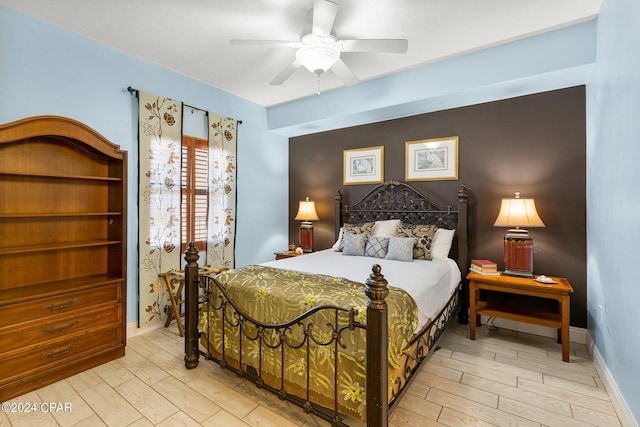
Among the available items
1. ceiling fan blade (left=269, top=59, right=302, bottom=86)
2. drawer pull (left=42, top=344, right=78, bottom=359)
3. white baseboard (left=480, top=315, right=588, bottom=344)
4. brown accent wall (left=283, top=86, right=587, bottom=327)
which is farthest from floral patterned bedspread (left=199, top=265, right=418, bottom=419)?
brown accent wall (left=283, top=86, right=587, bottom=327)

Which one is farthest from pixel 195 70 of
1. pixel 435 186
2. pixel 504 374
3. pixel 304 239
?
pixel 504 374

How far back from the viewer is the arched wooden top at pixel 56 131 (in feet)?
7.00

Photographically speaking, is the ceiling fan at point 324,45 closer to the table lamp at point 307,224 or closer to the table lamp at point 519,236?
the table lamp at point 519,236

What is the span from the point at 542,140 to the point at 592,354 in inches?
81.1

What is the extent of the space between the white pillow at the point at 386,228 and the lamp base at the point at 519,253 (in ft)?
3.80

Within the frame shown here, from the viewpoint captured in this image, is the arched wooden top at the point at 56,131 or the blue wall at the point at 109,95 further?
the blue wall at the point at 109,95

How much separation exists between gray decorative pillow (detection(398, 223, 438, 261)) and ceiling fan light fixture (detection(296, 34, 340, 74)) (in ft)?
6.53

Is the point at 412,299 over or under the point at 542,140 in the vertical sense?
under

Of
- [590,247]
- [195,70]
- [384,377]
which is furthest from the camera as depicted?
[195,70]

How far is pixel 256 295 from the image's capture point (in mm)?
2100

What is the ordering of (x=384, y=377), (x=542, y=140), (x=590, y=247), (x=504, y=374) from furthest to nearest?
(x=542, y=140) < (x=590, y=247) < (x=504, y=374) < (x=384, y=377)

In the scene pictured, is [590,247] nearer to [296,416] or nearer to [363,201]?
[363,201]

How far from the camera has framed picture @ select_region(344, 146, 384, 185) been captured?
4.21 m

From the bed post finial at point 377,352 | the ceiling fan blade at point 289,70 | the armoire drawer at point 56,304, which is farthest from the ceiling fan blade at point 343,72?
the armoire drawer at point 56,304
